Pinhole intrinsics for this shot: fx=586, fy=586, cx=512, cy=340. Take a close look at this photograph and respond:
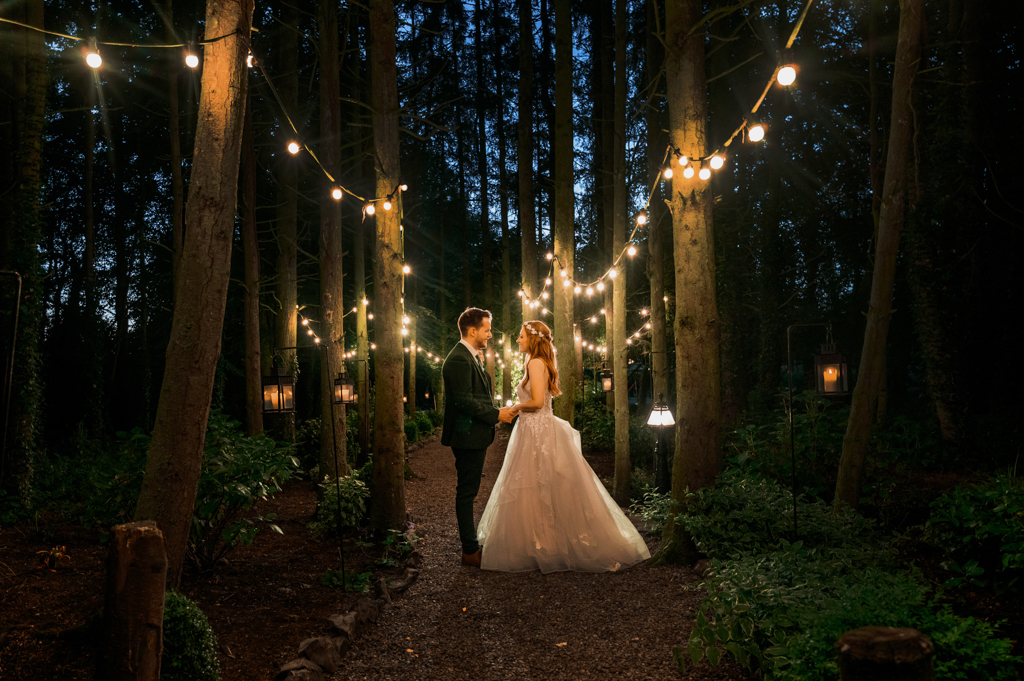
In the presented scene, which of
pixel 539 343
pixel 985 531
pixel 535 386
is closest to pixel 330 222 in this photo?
pixel 539 343

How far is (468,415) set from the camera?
5.55 metres

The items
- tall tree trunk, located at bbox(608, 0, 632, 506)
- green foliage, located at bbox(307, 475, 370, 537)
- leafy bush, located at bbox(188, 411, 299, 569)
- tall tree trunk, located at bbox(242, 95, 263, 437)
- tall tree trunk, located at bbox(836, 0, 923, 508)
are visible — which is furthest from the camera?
tall tree trunk, located at bbox(242, 95, 263, 437)

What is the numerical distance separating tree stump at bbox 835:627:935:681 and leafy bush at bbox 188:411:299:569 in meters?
4.08

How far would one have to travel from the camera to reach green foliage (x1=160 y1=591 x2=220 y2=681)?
286 cm

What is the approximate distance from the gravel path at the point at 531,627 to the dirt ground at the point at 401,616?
0.01 meters

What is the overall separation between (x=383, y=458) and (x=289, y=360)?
5.61m

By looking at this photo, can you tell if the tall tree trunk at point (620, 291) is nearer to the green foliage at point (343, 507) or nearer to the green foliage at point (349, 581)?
the green foliage at point (343, 507)

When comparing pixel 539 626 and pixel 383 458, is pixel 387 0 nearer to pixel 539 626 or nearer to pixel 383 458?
pixel 383 458

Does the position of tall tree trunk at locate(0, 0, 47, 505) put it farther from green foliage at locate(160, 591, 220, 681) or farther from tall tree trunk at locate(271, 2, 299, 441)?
green foliage at locate(160, 591, 220, 681)

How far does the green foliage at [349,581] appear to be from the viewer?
16.1 feet

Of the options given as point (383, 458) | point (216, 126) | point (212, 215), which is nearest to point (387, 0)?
point (216, 126)

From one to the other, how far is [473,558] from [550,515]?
867 millimetres

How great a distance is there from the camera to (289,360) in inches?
449

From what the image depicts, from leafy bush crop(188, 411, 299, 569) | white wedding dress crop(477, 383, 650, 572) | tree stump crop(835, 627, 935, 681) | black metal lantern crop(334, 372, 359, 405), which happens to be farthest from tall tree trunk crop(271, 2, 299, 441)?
tree stump crop(835, 627, 935, 681)
